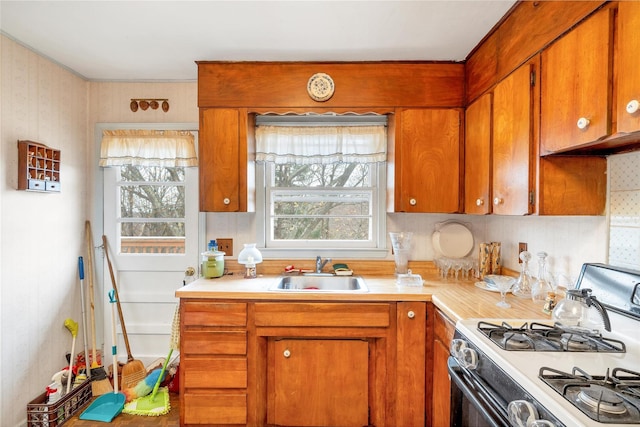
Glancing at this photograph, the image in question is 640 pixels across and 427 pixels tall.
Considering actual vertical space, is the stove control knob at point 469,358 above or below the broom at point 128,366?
above

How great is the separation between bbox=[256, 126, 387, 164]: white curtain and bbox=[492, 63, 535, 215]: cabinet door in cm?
80

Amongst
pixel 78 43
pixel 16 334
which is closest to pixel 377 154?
pixel 78 43

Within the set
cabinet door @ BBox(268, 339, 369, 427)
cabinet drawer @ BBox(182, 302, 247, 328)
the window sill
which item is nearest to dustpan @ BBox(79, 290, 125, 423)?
cabinet drawer @ BBox(182, 302, 247, 328)

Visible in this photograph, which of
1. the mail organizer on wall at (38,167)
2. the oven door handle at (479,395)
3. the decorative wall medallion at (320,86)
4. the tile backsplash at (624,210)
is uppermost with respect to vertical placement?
the decorative wall medallion at (320,86)

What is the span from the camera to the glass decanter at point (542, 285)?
5.33 feet

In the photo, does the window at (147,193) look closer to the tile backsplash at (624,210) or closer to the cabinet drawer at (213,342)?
the cabinet drawer at (213,342)

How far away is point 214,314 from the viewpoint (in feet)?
5.98

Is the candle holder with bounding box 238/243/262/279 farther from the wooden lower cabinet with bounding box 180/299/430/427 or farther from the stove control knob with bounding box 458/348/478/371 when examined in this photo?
the stove control knob with bounding box 458/348/478/371

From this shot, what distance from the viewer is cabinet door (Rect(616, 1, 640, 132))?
94 centimetres

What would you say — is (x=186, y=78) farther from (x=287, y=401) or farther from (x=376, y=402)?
(x=376, y=402)

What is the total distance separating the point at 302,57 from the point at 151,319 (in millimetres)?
2192

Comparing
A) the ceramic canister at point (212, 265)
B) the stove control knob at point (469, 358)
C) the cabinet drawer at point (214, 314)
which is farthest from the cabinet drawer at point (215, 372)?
the stove control knob at point (469, 358)

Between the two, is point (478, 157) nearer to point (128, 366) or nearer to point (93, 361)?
point (128, 366)

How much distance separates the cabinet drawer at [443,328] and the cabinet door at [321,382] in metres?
0.39
